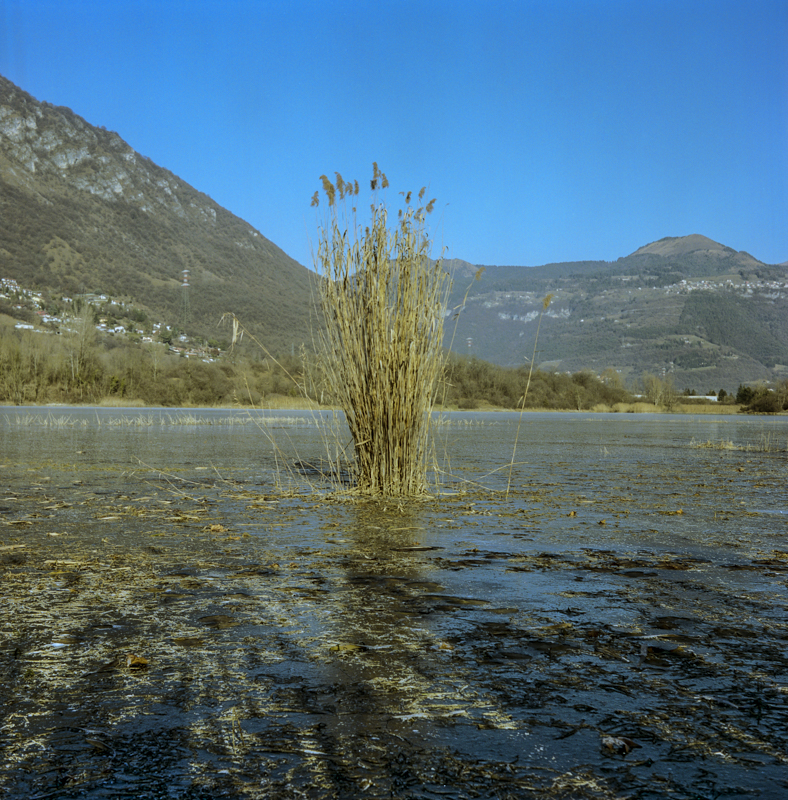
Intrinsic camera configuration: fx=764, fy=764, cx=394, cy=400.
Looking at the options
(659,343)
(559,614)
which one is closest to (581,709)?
(559,614)

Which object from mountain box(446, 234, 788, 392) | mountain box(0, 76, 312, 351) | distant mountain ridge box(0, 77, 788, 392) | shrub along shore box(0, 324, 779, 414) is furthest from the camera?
mountain box(446, 234, 788, 392)

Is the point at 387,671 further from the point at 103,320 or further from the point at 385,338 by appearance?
the point at 103,320

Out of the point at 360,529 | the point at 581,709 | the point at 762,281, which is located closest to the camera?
the point at 581,709

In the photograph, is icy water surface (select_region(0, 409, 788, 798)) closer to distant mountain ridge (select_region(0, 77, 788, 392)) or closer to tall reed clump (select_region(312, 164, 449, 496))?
tall reed clump (select_region(312, 164, 449, 496))

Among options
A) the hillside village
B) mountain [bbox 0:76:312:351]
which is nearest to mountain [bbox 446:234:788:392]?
mountain [bbox 0:76:312:351]

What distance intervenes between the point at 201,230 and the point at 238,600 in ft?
553

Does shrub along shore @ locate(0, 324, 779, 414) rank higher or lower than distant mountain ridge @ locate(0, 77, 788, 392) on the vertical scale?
lower

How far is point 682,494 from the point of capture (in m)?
8.00

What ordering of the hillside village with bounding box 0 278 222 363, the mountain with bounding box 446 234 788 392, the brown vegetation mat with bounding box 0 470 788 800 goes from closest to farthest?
the brown vegetation mat with bounding box 0 470 788 800 → the hillside village with bounding box 0 278 222 363 → the mountain with bounding box 446 234 788 392

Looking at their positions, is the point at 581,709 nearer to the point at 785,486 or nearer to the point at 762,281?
the point at 785,486

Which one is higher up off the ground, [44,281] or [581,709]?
[44,281]

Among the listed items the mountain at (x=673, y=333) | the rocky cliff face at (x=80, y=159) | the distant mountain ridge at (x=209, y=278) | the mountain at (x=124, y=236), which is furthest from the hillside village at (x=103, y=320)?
the rocky cliff face at (x=80, y=159)

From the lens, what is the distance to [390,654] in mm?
2727

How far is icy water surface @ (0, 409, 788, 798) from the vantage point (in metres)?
1.88
